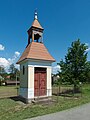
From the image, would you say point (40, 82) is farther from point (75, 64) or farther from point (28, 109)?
point (75, 64)

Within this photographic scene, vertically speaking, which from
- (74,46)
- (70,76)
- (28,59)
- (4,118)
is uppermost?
(74,46)

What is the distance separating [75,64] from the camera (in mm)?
21016

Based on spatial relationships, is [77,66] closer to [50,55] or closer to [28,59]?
[50,55]

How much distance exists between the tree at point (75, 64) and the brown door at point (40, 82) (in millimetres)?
4781

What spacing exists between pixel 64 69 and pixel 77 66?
1662 millimetres

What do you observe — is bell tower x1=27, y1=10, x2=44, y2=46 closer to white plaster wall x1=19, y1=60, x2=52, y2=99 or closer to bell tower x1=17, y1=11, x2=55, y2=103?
bell tower x1=17, y1=11, x2=55, y2=103

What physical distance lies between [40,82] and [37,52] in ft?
9.64

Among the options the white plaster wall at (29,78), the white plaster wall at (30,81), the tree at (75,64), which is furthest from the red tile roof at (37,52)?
the tree at (75,64)

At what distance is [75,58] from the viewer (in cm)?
2097

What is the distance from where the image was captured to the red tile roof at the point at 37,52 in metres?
15.8

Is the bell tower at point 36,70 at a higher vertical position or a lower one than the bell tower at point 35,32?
lower

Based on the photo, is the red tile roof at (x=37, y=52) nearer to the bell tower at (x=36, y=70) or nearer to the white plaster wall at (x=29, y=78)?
the bell tower at (x=36, y=70)

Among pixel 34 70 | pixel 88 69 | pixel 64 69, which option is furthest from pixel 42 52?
pixel 88 69

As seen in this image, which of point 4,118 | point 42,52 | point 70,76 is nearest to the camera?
point 4,118
